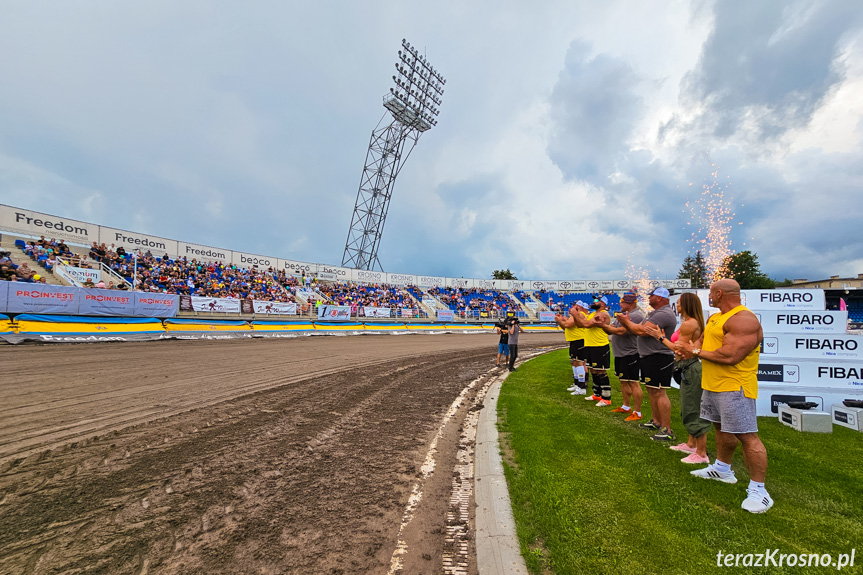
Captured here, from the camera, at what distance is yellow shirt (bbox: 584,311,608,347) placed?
784 centimetres

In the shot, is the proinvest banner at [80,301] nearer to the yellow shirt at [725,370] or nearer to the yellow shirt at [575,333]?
the yellow shirt at [575,333]

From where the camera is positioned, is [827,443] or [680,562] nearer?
[680,562]

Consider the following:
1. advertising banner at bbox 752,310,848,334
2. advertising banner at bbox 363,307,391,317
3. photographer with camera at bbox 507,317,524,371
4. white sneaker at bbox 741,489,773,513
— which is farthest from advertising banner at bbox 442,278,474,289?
white sneaker at bbox 741,489,773,513

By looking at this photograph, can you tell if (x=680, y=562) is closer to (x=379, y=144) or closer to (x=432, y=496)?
(x=432, y=496)

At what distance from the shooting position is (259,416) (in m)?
5.95

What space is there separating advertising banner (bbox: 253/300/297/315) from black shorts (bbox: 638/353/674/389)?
83.4ft

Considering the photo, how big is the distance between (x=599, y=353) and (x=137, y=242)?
34.5 m

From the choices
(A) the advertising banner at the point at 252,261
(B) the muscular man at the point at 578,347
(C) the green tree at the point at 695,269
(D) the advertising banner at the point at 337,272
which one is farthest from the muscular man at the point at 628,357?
(C) the green tree at the point at 695,269

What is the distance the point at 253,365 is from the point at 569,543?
1045 cm

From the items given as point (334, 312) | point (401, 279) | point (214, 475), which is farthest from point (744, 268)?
point (214, 475)

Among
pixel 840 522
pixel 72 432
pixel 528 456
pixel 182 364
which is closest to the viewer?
pixel 840 522

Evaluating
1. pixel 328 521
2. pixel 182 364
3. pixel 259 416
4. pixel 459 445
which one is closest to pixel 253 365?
pixel 182 364

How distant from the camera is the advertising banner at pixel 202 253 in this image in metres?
31.5

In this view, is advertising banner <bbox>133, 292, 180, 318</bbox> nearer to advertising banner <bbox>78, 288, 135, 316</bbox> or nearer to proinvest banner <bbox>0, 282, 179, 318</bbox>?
proinvest banner <bbox>0, 282, 179, 318</bbox>
